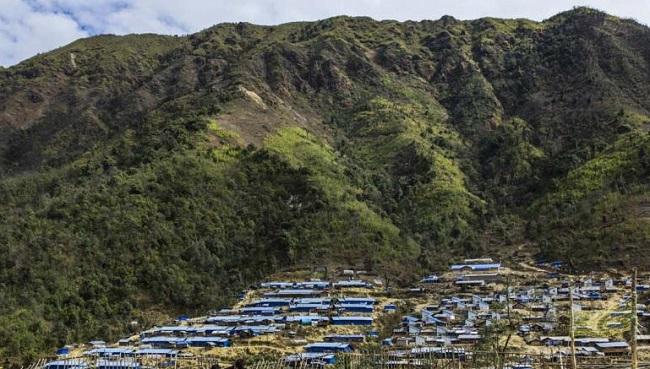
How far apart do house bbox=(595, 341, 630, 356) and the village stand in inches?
3.0

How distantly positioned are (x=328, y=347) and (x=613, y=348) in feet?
60.9

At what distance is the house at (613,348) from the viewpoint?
44531 millimetres

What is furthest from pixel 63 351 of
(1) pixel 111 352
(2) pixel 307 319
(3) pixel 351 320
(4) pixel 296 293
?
(3) pixel 351 320

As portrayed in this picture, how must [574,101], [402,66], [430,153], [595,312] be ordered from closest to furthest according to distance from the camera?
A: [595,312] → [430,153] → [574,101] → [402,66]

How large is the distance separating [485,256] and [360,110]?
44551mm

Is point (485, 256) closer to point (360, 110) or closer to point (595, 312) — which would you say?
point (595, 312)

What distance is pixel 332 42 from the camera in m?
130

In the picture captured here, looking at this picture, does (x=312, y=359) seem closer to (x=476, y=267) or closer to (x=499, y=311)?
(x=499, y=311)

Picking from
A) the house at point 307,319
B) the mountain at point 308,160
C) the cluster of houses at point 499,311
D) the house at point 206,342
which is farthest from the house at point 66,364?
the cluster of houses at point 499,311

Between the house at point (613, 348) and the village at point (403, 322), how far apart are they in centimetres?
8

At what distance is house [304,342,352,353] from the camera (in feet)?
157

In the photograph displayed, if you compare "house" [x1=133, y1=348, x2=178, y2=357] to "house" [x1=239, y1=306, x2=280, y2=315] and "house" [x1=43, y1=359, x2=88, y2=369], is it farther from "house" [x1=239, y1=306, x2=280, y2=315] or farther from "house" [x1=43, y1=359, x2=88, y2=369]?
"house" [x1=239, y1=306, x2=280, y2=315]

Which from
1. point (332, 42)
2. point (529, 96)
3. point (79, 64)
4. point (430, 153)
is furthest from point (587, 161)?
point (79, 64)

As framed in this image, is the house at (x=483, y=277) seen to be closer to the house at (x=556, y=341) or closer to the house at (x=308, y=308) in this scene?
the house at (x=308, y=308)
